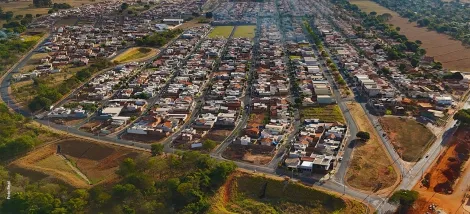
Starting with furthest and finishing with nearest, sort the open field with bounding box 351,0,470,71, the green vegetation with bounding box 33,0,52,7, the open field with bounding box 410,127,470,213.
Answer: the green vegetation with bounding box 33,0,52,7
the open field with bounding box 351,0,470,71
the open field with bounding box 410,127,470,213

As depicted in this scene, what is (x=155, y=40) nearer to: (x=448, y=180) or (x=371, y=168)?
(x=371, y=168)

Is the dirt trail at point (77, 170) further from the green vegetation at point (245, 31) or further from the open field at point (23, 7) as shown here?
the open field at point (23, 7)

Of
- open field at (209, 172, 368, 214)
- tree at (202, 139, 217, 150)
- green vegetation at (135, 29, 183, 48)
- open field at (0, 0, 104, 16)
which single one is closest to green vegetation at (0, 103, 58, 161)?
tree at (202, 139, 217, 150)

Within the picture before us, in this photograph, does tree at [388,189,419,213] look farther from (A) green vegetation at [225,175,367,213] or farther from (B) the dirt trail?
(B) the dirt trail

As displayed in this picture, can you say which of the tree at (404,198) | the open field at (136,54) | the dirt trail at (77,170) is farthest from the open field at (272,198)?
the open field at (136,54)

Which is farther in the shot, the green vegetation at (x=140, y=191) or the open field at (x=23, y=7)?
the open field at (x=23, y=7)

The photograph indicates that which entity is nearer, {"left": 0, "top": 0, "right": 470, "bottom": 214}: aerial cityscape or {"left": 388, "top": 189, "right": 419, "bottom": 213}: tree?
{"left": 388, "top": 189, "right": 419, "bottom": 213}: tree
